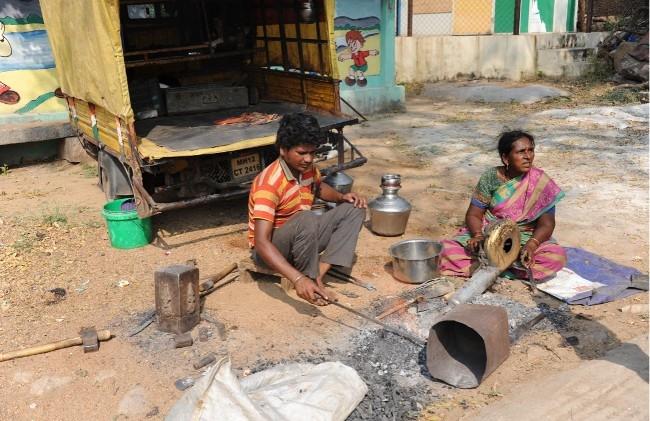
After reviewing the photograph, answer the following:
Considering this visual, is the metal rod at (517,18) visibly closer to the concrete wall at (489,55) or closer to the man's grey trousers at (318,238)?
the concrete wall at (489,55)

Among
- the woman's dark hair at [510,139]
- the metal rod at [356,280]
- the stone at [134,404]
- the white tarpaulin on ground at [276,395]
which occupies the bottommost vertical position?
the metal rod at [356,280]

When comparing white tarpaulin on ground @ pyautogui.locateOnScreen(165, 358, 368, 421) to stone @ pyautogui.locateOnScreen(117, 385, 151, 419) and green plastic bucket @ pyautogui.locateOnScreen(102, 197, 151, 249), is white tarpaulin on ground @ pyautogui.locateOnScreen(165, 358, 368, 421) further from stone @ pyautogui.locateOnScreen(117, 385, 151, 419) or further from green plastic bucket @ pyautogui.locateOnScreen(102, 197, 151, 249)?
green plastic bucket @ pyautogui.locateOnScreen(102, 197, 151, 249)

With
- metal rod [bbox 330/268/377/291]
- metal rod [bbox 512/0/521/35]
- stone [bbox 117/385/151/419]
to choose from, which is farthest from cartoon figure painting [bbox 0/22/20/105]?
metal rod [bbox 512/0/521/35]

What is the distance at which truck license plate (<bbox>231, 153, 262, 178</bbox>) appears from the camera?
→ 5.72m

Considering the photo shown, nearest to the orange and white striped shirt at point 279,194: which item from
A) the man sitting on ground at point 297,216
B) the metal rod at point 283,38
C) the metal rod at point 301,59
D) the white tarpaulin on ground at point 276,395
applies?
the man sitting on ground at point 297,216

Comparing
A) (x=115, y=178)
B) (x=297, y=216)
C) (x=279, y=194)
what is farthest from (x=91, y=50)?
(x=297, y=216)

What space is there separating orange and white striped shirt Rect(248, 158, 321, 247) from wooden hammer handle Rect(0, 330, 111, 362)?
1.17m

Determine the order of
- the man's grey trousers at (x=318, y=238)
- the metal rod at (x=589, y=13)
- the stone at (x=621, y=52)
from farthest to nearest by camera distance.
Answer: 1. the metal rod at (x=589, y=13)
2. the stone at (x=621, y=52)
3. the man's grey trousers at (x=318, y=238)

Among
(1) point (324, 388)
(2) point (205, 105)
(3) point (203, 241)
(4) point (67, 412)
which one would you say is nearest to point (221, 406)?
(1) point (324, 388)

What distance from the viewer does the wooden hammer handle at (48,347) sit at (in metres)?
3.61

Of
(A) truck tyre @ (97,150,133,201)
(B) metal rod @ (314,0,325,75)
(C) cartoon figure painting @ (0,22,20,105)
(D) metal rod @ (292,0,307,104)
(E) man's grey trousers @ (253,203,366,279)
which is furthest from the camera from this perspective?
(C) cartoon figure painting @ (0,22,20,105)

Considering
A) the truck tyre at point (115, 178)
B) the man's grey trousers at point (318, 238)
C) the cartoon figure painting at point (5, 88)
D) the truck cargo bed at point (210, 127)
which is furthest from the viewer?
the cartoon figure painting at point (5, 88)

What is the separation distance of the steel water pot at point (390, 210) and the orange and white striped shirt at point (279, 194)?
1.18 metres

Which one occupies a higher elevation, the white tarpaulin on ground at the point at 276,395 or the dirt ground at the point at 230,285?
the white tarpaulin on ground at the point at 276,395
